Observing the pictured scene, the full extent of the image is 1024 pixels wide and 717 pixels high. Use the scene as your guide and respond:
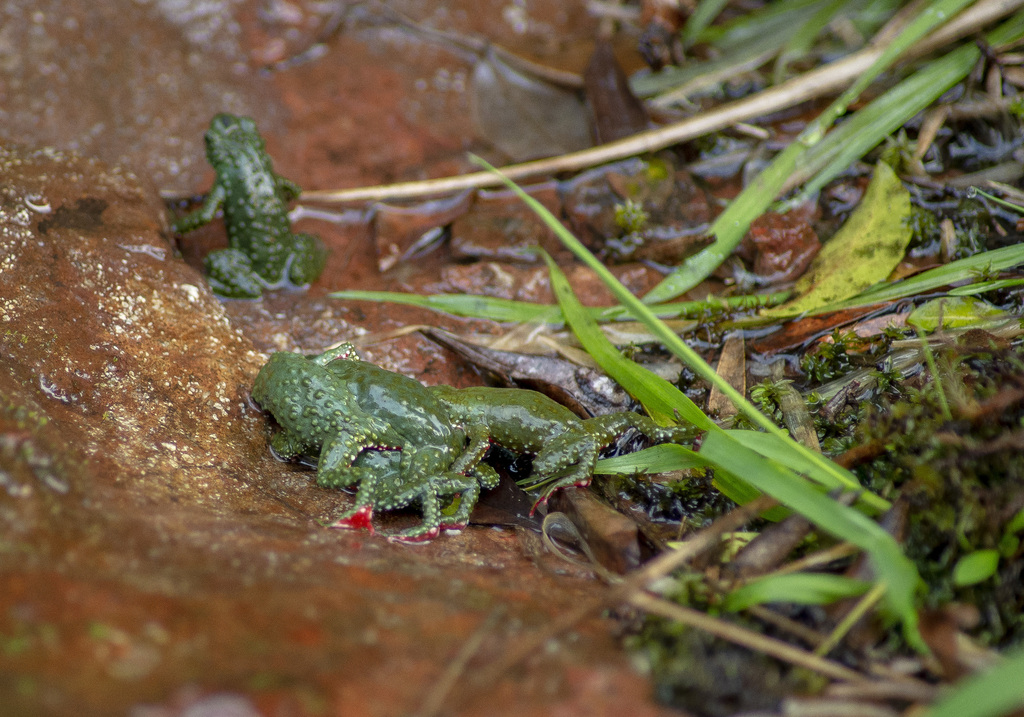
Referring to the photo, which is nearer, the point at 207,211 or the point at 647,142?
the point at 207,211

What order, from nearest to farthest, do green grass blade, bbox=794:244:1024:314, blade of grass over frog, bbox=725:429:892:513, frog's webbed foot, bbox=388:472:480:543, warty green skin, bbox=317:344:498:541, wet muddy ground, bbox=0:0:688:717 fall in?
wet muddy ground, bbox=0:0:688:717 < blade of grass over frog, bbox=725:429:892:513 < frog's webbed foot, bbox=388:472:480:543 < warty green skin, bbox=317:344:498:541 < green grass blade, bbox=794:244:1024:314

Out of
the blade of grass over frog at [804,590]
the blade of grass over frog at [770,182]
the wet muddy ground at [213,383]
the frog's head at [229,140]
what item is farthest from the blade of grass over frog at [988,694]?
the frog's head at [229,140]

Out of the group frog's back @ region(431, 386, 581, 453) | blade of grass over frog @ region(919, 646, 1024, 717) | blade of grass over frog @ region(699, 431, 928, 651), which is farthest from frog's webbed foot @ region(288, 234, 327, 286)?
blade of grass over frog @ region(919, 646, 1024, 717)

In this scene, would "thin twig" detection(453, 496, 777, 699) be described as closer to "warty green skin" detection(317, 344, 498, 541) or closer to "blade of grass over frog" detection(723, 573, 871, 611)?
"blade of grass over frog" detection(723, 573, 871, 611)

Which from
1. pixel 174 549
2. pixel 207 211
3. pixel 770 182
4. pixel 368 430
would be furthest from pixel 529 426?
pixel 207 211

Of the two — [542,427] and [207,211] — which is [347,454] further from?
[207,211]

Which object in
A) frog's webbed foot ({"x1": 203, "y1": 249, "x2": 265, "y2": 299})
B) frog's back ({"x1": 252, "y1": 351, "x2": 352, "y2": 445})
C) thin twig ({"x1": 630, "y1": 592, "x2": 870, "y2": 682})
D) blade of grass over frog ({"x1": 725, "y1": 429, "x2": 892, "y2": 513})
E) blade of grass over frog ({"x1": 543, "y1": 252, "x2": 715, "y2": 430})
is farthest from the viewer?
frog's webbed foot ({"x1": 203, "y1": 249, "x2": 265, "y2": 299})

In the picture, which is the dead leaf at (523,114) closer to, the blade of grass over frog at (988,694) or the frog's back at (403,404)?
the frog's back at (403,404)

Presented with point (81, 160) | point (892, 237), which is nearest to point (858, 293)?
point (892, 237)
